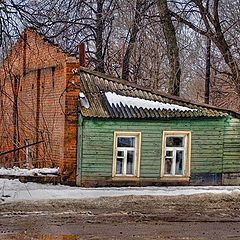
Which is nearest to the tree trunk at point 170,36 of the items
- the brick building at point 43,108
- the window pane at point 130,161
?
the window pane at point 130,161

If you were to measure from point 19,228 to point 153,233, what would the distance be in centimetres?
279

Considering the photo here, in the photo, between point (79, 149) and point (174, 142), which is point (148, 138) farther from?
point (79, 149)

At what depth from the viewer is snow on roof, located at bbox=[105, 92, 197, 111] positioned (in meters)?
12.9

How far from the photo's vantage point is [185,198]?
37.8ft

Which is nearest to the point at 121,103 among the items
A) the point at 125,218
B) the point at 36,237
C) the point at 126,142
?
the point at 126,142

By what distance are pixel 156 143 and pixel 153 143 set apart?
0.35 ft

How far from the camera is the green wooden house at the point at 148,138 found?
1235cm

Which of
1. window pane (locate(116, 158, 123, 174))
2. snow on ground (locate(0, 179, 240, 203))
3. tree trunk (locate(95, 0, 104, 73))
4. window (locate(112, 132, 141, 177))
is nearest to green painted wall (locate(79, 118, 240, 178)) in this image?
window (locate(112, 132, 141, 177))

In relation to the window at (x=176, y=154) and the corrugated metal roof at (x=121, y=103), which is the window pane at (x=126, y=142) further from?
the window at (x=176, y=154)

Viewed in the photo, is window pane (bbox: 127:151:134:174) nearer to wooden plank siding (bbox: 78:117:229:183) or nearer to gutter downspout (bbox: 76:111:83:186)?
wooden plank siding (bbox: 78:117:229:183)

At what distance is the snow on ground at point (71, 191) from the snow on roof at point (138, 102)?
2.77 metres

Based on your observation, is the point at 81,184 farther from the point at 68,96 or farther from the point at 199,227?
the point at 199,227

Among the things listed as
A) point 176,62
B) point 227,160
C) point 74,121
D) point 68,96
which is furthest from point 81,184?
point 176,62

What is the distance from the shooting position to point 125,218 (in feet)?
29.5
